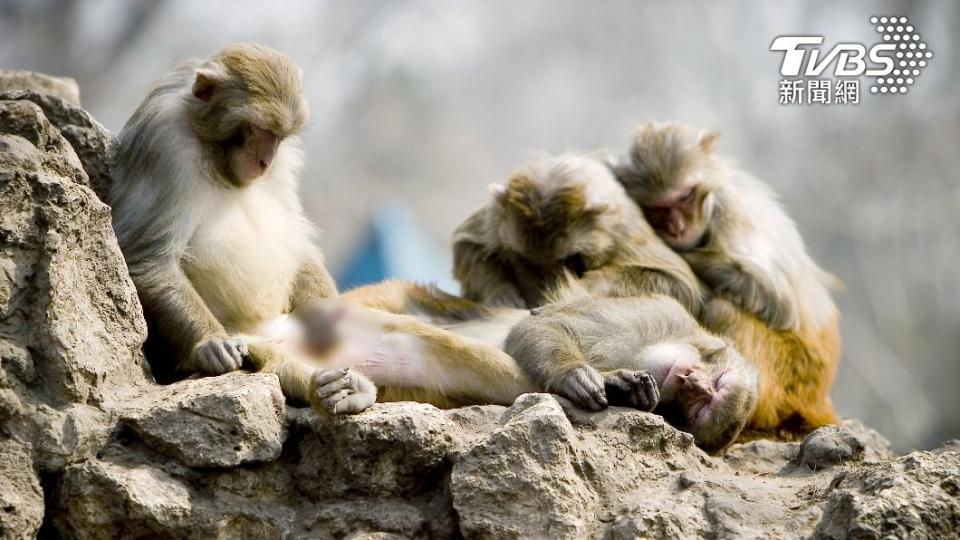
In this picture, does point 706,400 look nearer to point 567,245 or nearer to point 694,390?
point 694,390

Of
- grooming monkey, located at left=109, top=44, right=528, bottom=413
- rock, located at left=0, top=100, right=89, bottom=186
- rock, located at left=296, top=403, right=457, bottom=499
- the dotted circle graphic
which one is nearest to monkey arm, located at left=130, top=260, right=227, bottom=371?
grooming monkey, located at left=109, top=44, right=528, bottom=413

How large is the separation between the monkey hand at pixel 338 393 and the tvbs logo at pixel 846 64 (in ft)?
23.2

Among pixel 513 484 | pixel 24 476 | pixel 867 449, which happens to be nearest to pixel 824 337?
pixel 867 449

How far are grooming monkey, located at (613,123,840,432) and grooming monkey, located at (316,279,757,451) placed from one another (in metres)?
0.91

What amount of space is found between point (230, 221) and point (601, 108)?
689 inches

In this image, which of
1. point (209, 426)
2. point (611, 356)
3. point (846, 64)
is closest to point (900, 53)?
point (846, 64)

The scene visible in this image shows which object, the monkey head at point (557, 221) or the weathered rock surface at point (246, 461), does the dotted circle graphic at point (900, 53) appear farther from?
the weathered rock surface at point (246, 461)

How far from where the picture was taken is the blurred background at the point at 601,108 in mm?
19578

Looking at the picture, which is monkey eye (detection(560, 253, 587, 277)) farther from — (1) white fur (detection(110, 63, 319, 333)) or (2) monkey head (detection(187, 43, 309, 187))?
(2) monkey head (detection(187, 43, 309, 187))

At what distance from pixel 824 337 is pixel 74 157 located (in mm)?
4247

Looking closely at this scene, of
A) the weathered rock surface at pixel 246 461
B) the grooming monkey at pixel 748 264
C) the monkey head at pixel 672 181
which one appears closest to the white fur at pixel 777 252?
the grooming monkey at pixel 748 264

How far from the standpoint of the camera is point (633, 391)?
4867mm

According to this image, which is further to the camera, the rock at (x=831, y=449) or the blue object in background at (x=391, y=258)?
the blue object in background at (x=391, y=258)

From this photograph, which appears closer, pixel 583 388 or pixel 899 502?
pixel 899 502
